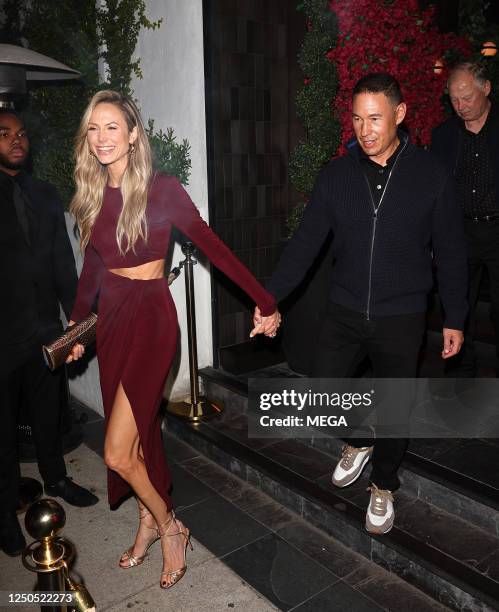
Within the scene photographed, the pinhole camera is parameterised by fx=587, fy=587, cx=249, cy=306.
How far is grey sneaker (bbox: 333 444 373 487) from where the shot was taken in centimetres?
364

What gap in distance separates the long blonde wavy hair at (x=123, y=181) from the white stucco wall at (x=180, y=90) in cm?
193

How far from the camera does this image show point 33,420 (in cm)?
402

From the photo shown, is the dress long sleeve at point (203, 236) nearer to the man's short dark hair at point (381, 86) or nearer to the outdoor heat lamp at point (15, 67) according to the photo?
the man's short dark hair at point (381, 86)

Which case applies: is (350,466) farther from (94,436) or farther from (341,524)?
(94,436)

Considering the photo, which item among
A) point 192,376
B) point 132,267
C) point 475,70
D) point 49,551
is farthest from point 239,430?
point 49,551

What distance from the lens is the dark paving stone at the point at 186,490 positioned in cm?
405

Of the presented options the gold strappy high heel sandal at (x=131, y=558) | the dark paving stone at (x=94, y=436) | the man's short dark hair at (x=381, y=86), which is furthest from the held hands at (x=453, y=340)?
the dark paving stone at (x=94, y=436)

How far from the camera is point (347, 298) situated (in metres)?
3.22

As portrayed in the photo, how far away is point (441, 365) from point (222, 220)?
2326 mm

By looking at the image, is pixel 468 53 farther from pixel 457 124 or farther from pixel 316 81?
pixel 457 124

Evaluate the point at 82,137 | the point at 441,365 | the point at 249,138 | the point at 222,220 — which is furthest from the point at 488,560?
the point at 249,138

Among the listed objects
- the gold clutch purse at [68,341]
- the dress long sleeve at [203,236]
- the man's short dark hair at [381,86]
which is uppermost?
the man's short dark hair at [381,86]

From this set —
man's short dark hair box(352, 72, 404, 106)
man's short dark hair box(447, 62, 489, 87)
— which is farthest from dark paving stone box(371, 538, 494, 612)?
man's short dark hair box(447, 62, 489, 87)

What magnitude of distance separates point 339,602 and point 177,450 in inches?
82.1
